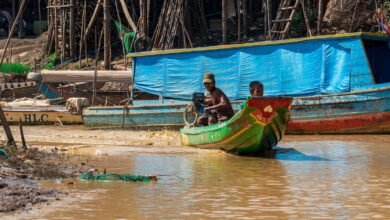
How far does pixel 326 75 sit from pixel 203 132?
14.4ft

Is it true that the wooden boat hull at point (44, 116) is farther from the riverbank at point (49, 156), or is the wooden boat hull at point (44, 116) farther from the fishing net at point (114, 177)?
the fishing net at point (114, 177)

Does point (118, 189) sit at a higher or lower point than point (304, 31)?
lower

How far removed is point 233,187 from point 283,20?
11.7 metres

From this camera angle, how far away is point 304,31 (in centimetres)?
2380

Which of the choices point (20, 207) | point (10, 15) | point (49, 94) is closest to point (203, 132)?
point (20, 207)

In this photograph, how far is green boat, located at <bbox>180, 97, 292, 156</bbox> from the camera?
13016 mm

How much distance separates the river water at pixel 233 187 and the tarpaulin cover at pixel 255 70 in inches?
113

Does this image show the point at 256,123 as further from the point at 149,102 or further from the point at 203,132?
the point at 149,102

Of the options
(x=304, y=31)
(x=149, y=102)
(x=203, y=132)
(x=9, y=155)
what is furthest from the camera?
(x=304, y=31)

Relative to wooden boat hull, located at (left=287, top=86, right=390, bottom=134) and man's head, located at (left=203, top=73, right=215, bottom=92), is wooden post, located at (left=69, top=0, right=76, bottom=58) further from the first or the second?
man's head, located at (left=203, top=73, right=215, bottom=92)

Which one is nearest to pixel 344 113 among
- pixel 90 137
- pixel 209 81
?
pixel 209 81

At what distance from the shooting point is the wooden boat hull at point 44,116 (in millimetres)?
19797

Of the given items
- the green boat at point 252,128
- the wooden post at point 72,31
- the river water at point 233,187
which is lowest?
the river water at point 233,187

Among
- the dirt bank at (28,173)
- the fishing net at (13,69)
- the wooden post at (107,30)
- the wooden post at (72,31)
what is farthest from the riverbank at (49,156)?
the wooden post at (72,31)
